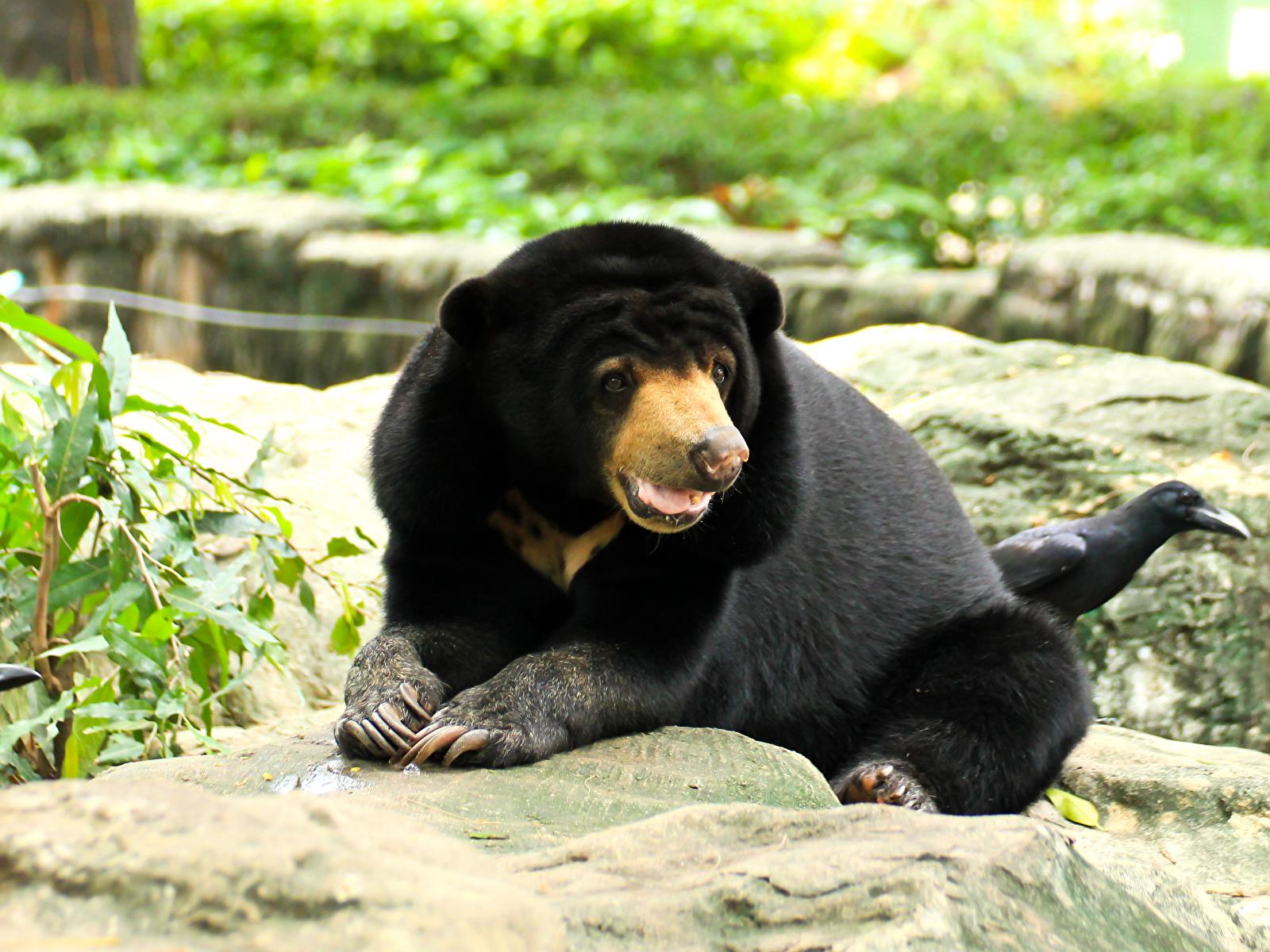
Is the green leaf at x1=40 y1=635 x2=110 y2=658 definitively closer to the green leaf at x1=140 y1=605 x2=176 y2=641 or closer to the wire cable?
the green leaf at x1=140 y1=605 x2=176 y2=641

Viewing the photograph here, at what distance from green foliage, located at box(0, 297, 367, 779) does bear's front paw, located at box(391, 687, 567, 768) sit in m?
0.73

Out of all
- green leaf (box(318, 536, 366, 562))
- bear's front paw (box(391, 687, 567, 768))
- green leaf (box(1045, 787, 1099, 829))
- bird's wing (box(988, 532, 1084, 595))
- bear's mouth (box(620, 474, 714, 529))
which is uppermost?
bear's mouth (box(620, 474, 714, 529))

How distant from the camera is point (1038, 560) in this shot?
5.23 metres

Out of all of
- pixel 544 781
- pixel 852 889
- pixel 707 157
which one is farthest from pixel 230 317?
pixel 852 889

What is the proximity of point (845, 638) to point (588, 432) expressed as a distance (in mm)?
1141

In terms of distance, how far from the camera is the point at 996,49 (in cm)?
1730

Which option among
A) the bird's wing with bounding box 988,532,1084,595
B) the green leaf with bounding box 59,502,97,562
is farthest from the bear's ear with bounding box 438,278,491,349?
the bird's wing with bounding box 988,532,1084,595

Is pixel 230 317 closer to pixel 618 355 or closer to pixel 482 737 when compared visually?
pixel 618 355

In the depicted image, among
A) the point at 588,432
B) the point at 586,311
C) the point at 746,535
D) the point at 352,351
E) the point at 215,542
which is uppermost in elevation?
the point at 586,311

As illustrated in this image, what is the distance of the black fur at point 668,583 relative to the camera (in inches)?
136

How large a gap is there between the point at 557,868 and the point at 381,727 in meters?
1.02

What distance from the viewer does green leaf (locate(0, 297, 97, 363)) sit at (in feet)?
11.9

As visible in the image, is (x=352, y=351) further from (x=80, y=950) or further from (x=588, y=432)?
(x=80, y=950)

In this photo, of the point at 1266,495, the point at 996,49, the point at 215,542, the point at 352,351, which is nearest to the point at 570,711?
the point at 215,542
